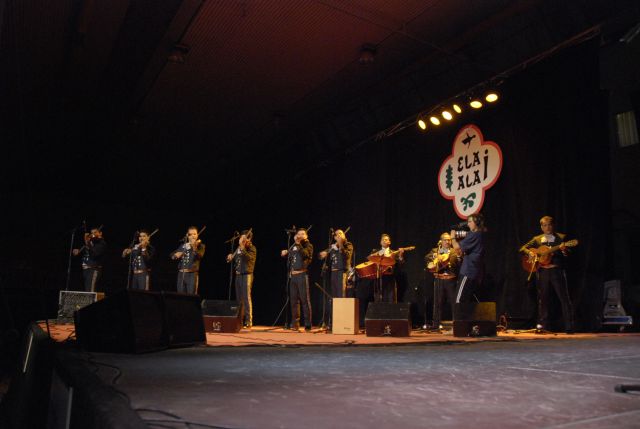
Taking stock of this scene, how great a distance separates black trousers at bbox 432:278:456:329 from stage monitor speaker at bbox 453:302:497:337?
80.5 inches

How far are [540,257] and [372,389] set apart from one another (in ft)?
18.5

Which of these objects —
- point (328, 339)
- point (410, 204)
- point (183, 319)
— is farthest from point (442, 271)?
point (183, 319)

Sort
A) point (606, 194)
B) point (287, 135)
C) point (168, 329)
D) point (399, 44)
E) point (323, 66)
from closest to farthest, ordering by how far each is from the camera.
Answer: point (168, 329), point (606, 194), point (399, 44), point (323, 66), point (287, 135)

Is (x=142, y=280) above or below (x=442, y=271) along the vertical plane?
below

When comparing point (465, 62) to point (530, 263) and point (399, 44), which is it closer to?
point (399, 44)

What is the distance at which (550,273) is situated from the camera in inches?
273

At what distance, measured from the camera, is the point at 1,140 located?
37.1 feet

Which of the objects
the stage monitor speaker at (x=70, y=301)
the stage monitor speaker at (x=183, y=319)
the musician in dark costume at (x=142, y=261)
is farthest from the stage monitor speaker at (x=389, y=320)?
the musician in dark costume at (x=142, y=261)

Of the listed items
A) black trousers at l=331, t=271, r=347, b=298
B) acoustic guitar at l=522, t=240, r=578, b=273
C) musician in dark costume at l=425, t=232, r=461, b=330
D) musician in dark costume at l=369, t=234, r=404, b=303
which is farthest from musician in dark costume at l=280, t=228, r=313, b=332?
acoustic guitar at l=522, t=240, r=578, b=273

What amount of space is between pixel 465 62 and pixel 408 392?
6.89 m

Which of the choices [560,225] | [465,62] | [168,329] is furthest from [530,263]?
[168,329]

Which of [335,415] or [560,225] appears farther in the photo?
[560,225]

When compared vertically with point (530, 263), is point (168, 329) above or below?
below

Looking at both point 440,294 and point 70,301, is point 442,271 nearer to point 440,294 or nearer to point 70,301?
point 440,294
